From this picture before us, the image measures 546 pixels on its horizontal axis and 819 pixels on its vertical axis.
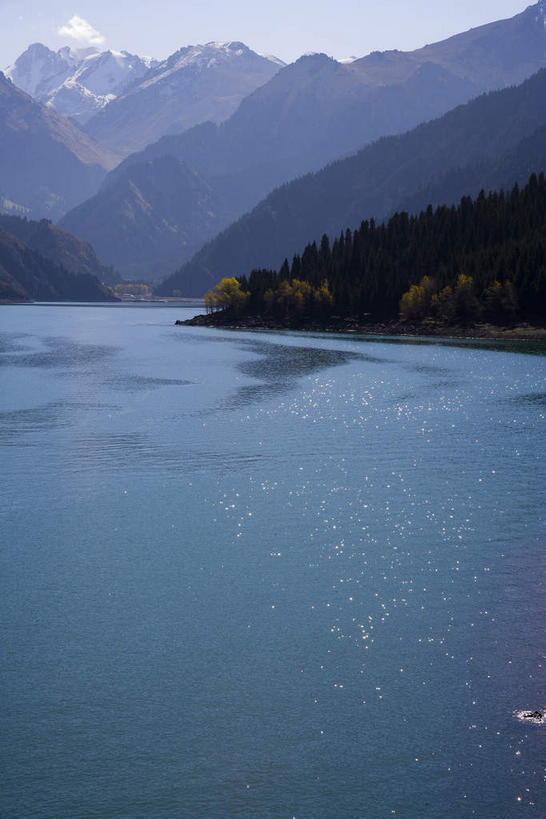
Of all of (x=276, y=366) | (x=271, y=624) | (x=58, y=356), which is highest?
(x=58, y=356)

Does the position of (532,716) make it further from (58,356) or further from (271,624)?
(58,356)

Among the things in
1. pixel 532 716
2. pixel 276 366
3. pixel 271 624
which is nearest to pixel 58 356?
pixel 276 366

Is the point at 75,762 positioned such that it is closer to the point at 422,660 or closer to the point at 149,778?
the point at 149,778

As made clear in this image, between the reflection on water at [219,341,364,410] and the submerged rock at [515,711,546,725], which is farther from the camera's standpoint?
the reflection on water at [219,341,364,410]

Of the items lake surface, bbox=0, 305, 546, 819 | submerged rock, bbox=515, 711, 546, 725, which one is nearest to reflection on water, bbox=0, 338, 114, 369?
lake surface, bbox=0, 305, 546, 819

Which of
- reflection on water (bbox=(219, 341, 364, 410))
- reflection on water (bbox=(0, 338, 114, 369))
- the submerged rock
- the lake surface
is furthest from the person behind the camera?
reflection on water (bbox=(0, 338, 114, 369))

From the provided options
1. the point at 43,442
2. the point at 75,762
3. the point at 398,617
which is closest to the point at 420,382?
the point at 43,442

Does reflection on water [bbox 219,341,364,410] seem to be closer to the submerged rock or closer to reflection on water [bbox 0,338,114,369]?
reflection on water [bbox 0,338,114,369]

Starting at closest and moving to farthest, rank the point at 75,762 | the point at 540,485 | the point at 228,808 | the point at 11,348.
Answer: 1. the point at 228,808
2. the point at 75,762
3. the point at 540,485
4. the point at 11,348

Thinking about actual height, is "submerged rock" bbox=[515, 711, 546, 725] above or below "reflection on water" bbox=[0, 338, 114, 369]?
below
